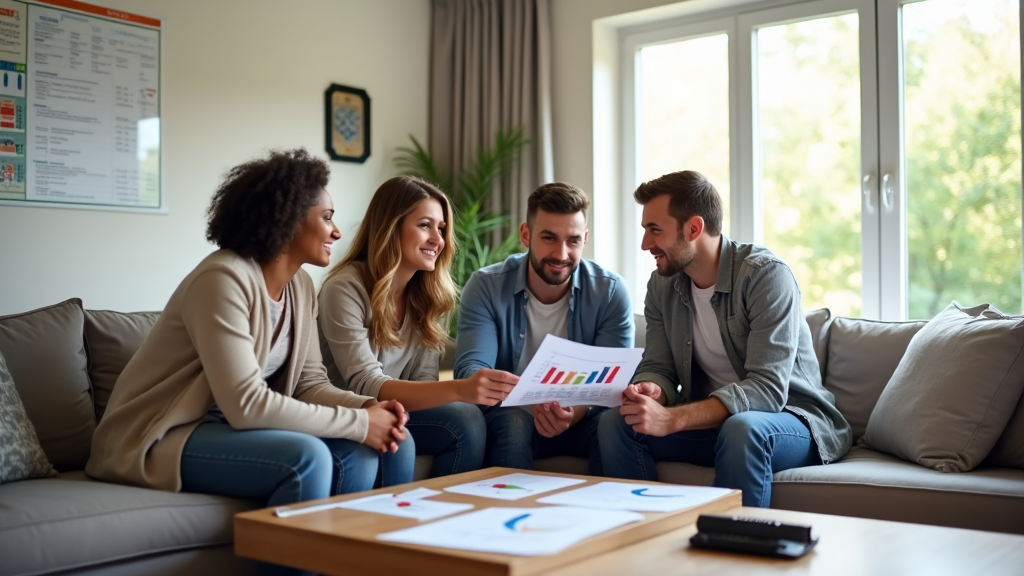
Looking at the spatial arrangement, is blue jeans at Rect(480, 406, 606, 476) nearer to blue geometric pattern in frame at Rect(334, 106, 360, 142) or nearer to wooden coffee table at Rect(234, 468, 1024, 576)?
wooden coffee table at Rect(234, 468, 1024, 576)

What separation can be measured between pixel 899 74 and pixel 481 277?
5.84 feet

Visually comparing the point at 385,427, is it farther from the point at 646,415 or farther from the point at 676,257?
the point at 676,257

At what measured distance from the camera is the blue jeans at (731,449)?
7.31 ft

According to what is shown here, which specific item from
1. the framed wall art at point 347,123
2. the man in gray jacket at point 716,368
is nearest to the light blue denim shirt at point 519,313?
the man in gray jacket at point 716,368

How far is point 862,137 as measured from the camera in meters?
3.49

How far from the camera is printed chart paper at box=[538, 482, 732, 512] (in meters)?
1.72

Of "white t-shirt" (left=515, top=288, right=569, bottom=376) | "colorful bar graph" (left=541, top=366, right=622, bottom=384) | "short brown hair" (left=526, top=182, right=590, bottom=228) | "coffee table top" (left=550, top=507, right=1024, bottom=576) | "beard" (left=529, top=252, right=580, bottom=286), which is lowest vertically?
"coffee table top" (left=550, top=507, right=1024, bottom=576)

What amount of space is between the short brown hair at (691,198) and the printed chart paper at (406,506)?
1193 millimetres

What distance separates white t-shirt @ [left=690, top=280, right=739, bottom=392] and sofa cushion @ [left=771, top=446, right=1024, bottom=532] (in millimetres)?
368

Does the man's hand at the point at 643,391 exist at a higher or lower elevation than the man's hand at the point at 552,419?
higher

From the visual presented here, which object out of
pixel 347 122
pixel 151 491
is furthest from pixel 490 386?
pixel 347 122

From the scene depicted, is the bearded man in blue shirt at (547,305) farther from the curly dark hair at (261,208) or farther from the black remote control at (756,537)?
the black remote control at (756,537)

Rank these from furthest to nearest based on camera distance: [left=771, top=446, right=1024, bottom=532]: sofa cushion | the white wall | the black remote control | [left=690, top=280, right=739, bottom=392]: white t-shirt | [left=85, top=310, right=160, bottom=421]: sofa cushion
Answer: the white wall, [left=690, top=280, right=739, bottom=392]: white t-shirt, [left=85, top=310, right=160, bottom=421]: sofa cushion, [left=771, top=446, right=1024, bottom=532]: sofa cushion, the black remote control

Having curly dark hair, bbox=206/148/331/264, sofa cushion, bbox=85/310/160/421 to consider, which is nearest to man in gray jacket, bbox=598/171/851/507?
curly dark hair, bbox=206/148/331/264
